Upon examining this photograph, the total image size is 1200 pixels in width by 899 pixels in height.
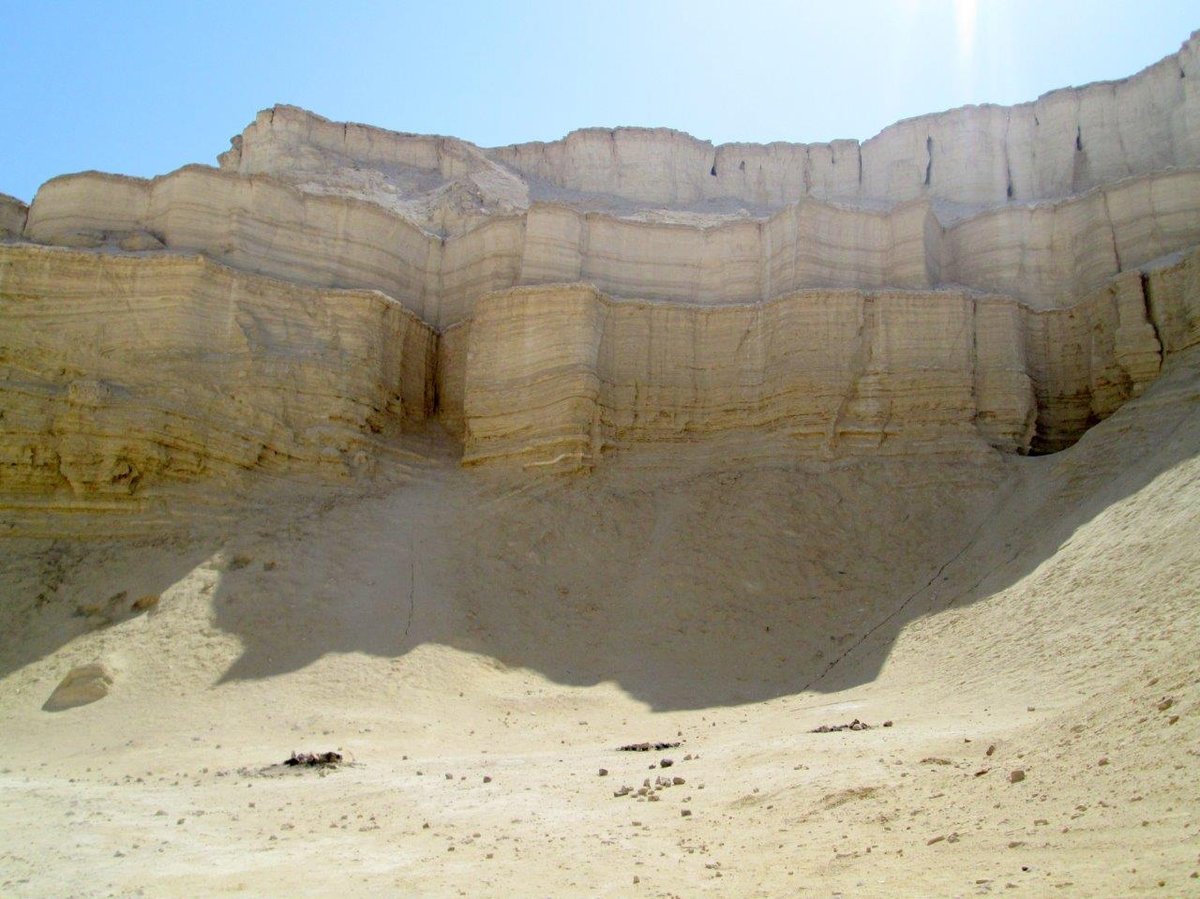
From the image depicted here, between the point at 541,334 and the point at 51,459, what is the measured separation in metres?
9.65

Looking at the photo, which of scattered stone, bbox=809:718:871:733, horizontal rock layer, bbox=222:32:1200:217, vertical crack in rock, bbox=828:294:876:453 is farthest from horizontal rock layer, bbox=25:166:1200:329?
scattered stone, bbox=809:718:871:733

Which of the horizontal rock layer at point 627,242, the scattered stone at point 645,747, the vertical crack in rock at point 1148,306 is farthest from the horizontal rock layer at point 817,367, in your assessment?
the scattered stone at point 645,747

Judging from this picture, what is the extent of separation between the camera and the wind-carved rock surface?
19109mm

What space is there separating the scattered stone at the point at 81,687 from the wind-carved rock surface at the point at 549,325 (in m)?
4.62

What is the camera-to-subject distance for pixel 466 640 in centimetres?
1600

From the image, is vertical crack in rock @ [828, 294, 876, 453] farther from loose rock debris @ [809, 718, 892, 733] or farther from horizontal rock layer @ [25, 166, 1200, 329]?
loose rock debris @ [809, 718, 892, 733]

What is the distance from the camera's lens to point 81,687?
14.1 meters

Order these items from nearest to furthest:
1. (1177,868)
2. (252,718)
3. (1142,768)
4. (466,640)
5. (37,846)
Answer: (1177,868) < (1142,768) < (37,846) < (252,718) < (466,640)

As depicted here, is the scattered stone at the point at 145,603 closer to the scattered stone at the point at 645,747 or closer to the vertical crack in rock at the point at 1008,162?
the scattered stone at the point at 645,747

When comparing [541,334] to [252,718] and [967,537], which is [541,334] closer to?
[967,537]

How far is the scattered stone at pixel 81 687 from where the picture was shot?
1395 centimetres

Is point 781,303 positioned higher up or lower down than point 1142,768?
higher up

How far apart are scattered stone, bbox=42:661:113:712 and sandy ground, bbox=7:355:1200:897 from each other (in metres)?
0.22

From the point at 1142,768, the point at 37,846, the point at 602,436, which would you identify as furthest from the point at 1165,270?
the point at 37,846
